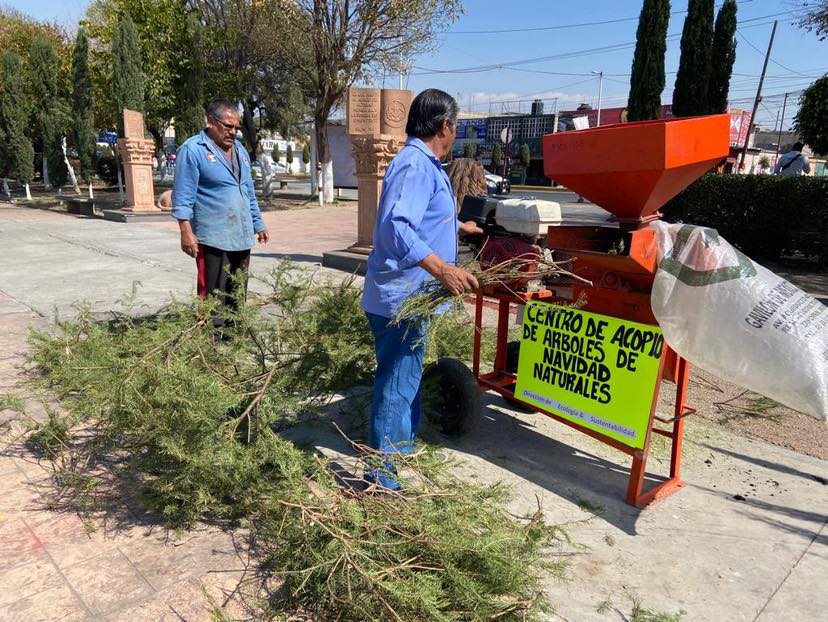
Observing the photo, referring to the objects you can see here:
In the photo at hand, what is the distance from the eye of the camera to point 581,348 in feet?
9.94

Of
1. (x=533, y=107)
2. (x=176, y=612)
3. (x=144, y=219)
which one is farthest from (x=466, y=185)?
(x=533, y=107)

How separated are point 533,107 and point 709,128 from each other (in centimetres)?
5589

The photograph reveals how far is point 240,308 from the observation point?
3.07 metres

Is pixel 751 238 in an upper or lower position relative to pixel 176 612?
upper

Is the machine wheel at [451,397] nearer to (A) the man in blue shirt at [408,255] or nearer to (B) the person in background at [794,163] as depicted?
(A) the man in blue shirt at [408,255]

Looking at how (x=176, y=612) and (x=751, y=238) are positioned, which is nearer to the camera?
(x=176, y=612)

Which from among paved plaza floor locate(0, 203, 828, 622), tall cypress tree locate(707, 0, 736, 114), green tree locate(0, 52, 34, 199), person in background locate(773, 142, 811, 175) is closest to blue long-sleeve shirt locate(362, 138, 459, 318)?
paved plaza floor locate(0, 203, 828, 622)

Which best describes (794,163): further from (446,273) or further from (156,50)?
(156,50)

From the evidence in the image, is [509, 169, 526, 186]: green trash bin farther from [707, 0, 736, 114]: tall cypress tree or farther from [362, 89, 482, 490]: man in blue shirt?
[362, 89, 482, 490]: man in blue shirt

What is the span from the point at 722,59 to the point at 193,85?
16626mm

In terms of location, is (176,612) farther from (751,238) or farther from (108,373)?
(751,238)

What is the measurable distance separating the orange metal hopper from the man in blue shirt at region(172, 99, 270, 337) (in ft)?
7.90

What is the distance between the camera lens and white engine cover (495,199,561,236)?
127 inches

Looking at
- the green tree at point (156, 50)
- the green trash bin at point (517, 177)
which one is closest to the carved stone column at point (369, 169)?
the green tree at point (156, 50)
